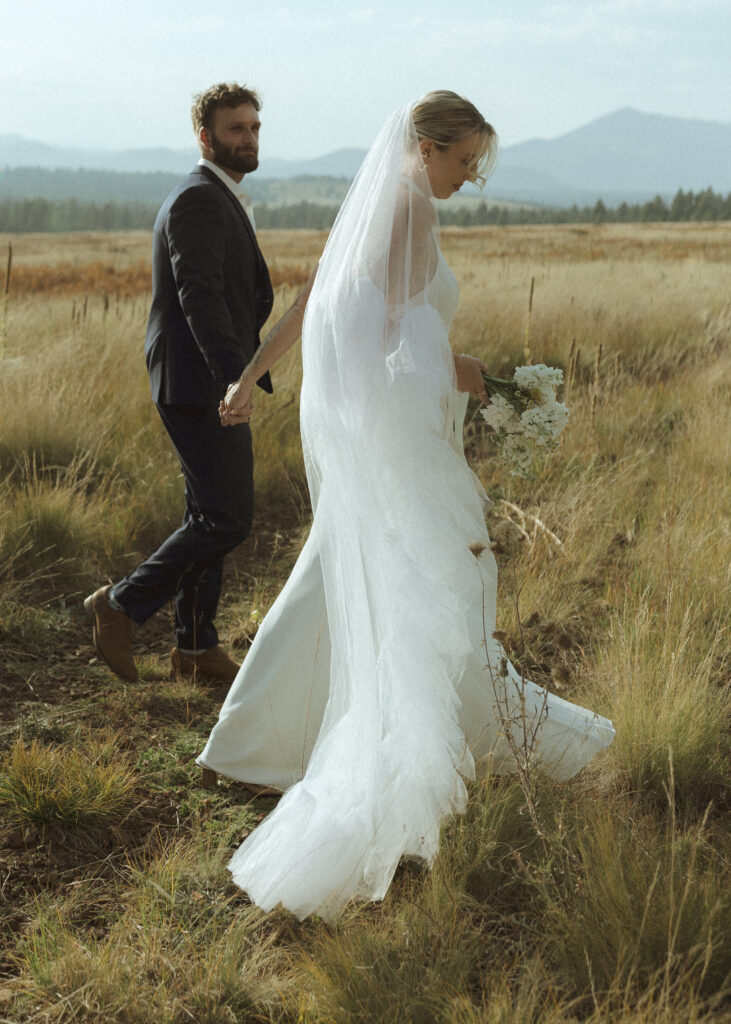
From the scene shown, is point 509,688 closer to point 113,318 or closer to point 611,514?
point 611,514

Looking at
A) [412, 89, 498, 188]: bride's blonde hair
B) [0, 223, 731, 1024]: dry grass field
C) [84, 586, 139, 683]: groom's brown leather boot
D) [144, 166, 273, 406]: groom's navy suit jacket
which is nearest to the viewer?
[0, 223, 731, 1024]: dry grass field

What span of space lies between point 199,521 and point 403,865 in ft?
4.93

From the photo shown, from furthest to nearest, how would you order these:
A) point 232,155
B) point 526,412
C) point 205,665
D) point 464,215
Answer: point 464,215
point 205,665
point 232,155
point 526,412

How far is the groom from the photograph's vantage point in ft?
9.94

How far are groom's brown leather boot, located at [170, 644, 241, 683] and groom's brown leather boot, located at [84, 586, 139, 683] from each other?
0.18 meters

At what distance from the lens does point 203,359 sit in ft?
10.6

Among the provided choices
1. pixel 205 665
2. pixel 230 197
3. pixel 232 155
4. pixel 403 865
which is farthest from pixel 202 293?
pixel 403 865

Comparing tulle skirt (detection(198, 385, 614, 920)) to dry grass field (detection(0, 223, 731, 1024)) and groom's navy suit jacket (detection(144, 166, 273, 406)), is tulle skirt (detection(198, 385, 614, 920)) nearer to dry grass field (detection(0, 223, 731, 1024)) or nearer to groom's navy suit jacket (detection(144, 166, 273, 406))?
dry grass field (detection(0, 223, 731, 1024))

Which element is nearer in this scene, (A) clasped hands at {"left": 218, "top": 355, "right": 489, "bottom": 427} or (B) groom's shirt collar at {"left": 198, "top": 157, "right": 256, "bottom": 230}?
(A) clasped hands at {"left": 218, "top": 355, "right": 489, "bottom": 427}

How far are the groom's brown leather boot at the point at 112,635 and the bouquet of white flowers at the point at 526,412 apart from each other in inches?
66.2

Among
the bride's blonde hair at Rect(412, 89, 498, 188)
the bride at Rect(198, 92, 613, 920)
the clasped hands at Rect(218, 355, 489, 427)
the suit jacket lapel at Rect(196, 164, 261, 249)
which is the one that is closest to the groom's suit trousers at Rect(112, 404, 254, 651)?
the clasped hands at Rect(218, 355, 489, 427)

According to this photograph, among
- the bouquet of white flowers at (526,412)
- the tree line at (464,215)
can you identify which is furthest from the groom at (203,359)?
the tree line at (464,215)

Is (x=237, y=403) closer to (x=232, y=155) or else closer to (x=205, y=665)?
(x=232, y=155)

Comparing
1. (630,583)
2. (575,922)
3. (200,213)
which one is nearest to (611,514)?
(630,583)
